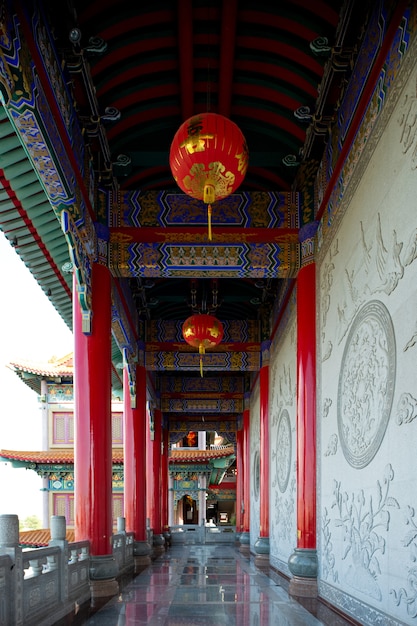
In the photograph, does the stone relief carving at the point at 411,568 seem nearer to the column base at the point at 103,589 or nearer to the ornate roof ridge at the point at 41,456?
the column base at the point at 103,589

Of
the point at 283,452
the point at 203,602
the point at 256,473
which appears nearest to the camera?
the point at 203,602

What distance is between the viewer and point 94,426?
722 centimetres

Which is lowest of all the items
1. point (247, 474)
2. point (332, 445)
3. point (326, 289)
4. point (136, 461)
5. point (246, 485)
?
point (246, 485)

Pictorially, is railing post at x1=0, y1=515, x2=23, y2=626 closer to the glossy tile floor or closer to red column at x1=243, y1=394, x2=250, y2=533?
the glossy tile floor

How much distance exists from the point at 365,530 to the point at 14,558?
8.28ft

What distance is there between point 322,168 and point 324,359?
2003 mm

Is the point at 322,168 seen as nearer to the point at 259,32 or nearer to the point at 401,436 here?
the point at 259,32

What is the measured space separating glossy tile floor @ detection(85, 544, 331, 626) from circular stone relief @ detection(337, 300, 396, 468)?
62.0 inches

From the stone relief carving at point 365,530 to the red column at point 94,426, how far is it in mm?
2644

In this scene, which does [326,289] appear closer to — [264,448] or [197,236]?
[197,236]

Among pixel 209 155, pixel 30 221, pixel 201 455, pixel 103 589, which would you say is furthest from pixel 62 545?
pixel 201 455

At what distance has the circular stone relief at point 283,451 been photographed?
9688mm

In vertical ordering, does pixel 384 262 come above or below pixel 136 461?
above

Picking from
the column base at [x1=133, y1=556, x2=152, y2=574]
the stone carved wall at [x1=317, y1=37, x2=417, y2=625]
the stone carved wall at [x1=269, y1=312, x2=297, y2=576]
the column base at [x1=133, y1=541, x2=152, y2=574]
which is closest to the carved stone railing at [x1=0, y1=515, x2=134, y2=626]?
the stone carved wall at [x1=317, y1=37, x2=417, y2=625]
